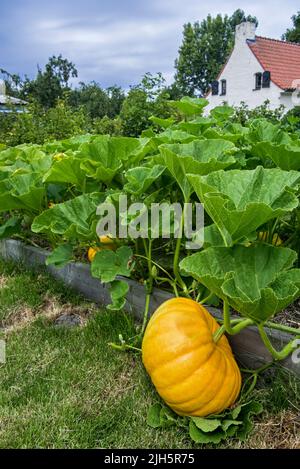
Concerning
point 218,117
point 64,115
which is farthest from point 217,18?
point 218,117

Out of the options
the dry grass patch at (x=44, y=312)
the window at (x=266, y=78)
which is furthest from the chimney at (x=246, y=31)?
the dry grass patch at (x=44, y=312)

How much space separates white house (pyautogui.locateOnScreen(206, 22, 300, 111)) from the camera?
22.6 m

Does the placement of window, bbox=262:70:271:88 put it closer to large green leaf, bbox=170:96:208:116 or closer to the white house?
the white house

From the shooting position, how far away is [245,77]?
2498 cm

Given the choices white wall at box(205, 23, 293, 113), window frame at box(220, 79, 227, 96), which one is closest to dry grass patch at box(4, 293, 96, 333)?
white wall at box(205, 23, 293, 113)

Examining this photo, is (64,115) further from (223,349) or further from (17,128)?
(223,349)

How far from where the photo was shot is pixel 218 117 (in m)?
2.98

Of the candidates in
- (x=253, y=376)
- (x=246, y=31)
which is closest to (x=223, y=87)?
(x=246, y=31)

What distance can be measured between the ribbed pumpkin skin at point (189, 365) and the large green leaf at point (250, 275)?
0.22m

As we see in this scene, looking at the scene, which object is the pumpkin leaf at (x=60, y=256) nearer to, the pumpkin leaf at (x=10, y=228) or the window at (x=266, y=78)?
the pumpkin leaf at (x=10, y=228)

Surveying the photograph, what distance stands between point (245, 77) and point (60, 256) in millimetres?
25038

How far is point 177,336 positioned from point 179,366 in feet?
0.31

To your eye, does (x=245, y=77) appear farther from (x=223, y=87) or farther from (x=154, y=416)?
(x=154, y=416)

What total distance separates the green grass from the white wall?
22.2 metres
